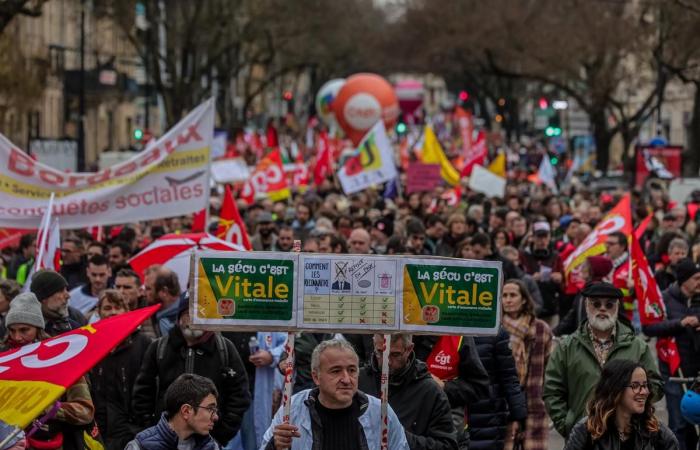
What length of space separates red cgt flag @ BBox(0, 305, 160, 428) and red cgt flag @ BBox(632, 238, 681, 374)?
5009 mm

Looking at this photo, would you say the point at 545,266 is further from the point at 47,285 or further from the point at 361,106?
the point at 361,106

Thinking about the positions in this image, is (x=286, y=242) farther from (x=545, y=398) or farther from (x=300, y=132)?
(x=300, y=132)

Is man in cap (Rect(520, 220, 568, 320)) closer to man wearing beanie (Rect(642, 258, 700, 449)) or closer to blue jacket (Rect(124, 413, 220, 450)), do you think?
man wearing beanie (Rect(642, 258, 700, 449))

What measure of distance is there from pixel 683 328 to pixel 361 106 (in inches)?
1627

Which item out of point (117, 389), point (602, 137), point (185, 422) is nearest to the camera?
point (185, 422)

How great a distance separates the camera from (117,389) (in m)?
9.12

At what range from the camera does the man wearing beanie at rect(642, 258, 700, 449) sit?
10773 millimetres

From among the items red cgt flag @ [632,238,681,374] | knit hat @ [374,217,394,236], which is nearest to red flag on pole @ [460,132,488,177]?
knit hat @ [374,217,394,236]

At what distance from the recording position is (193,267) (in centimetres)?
667

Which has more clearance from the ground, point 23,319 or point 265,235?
point 265,235

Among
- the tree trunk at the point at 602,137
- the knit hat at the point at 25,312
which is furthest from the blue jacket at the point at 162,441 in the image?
the tree trunk at the point at 602,137

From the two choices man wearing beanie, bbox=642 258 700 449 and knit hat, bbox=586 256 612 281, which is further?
knit hat, bbox=586 256 612 281

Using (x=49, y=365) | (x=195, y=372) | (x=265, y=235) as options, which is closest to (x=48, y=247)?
(x=195, y=372)

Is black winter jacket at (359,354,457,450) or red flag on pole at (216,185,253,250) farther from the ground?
red flag on pole at (216,185,253,250)
